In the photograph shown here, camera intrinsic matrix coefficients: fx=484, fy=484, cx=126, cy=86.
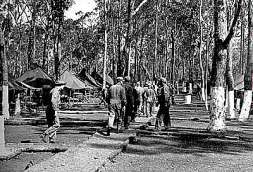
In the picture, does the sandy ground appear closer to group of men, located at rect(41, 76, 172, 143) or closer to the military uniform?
group of men, located at rect(41, 76, 172, 143)

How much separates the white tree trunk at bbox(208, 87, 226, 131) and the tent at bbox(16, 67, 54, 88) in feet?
67.3

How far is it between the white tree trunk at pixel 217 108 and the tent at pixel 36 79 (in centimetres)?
2051

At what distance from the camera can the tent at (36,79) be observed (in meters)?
36.1

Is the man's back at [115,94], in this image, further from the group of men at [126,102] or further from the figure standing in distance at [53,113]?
the figure standing in distance at [53,113]

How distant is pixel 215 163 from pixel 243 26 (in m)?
30.5

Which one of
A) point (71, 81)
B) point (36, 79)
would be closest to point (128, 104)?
point (36, 79)

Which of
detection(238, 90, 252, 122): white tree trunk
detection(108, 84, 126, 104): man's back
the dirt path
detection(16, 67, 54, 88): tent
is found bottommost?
the dirt path

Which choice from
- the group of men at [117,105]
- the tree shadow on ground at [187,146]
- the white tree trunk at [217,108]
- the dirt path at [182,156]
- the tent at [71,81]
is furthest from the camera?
the tent at [71,81]

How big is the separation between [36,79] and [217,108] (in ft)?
70.7

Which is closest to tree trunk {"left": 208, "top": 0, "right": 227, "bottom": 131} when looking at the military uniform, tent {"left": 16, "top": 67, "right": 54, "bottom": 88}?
the military uniform

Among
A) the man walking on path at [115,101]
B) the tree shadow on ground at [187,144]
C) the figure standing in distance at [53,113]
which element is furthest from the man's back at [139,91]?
the figure standing in distance at [53,113]

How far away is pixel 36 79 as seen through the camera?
3625 centimetres

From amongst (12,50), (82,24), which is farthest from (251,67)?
(12,50)

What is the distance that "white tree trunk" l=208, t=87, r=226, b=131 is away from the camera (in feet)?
56.4
